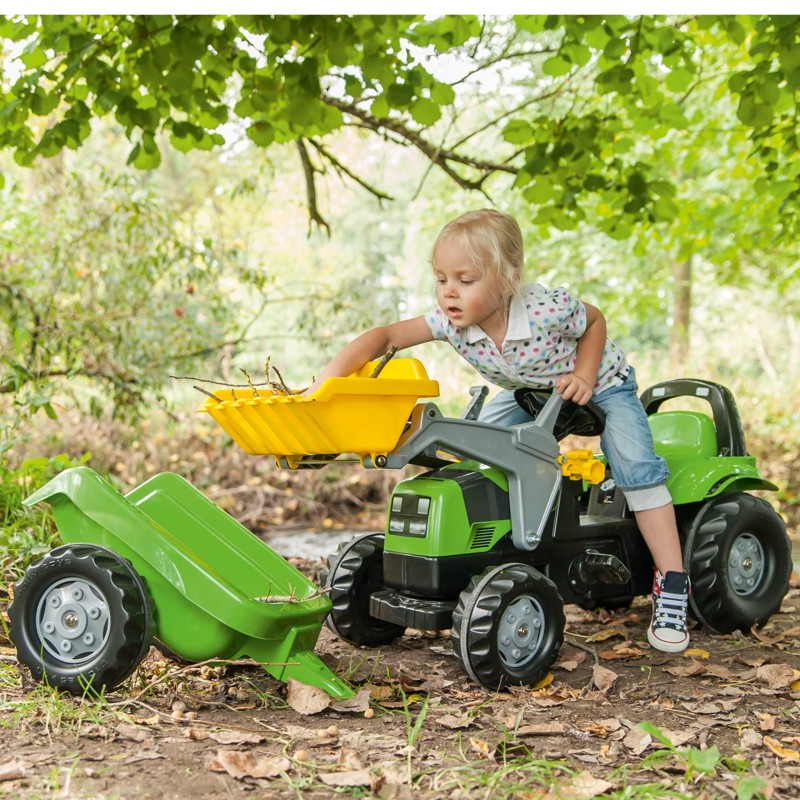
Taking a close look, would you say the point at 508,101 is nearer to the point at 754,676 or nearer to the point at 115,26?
the point at 115,26

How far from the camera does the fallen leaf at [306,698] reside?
2.50 meters

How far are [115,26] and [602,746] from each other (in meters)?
3.94

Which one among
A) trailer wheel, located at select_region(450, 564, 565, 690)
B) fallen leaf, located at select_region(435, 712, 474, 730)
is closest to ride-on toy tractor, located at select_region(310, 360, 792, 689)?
trailer wheel, located at select_region(450, 564, 565, 690)

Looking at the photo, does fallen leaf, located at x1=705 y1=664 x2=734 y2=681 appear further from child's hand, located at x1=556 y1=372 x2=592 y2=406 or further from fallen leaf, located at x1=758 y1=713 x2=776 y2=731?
child's hand, located at x1=556 y1=372 x2=592 y2=406

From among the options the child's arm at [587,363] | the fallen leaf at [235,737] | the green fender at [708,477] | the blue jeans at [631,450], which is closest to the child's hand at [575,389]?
the child's arm at [587,363]

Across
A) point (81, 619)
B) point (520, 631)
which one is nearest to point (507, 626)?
point (520, 631)

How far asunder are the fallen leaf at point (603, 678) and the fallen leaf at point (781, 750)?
1.81 feet

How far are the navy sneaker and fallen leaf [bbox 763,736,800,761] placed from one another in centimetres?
86

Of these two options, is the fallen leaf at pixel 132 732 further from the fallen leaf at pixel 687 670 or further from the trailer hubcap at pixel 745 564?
the trailer hubcap at pixel 745 564

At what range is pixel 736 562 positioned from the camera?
11.8 ft

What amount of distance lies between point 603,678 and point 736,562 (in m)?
0.99

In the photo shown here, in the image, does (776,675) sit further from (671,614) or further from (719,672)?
(671,614)

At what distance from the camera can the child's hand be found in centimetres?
307

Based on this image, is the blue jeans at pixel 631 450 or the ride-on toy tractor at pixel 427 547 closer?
the ride-on toy tractor at pixel 427 547
